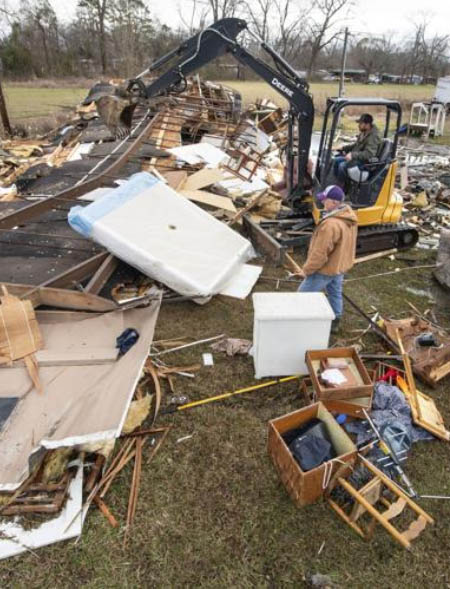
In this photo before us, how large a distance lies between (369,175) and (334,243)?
9.14ft

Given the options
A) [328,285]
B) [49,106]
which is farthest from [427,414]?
[49,106]

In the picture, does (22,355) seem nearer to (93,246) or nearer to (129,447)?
(129,447)

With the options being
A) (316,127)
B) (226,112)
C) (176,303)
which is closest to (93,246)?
(176,303)

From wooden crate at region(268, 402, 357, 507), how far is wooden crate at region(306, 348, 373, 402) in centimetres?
20

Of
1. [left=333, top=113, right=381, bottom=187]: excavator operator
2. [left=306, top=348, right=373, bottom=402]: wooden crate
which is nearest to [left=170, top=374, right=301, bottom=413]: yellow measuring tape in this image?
[left=306, top=348, right=373, bottom=402]: wooden crate

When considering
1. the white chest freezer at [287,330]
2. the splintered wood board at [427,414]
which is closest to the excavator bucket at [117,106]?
the white chest freezer at [287,330]

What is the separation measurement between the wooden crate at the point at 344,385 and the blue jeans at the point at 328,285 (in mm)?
964

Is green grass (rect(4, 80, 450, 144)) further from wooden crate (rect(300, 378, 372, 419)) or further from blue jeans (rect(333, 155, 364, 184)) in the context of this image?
wooden crate (rect(300, 378, 372, 419))

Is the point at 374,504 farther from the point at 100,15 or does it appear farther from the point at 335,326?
the point at 100,15

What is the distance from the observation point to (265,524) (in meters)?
2.99

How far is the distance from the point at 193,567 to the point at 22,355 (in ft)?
8.00

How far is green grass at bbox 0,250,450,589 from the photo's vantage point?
2.69m

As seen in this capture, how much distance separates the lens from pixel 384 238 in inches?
287

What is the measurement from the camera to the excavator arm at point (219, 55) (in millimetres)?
6324
